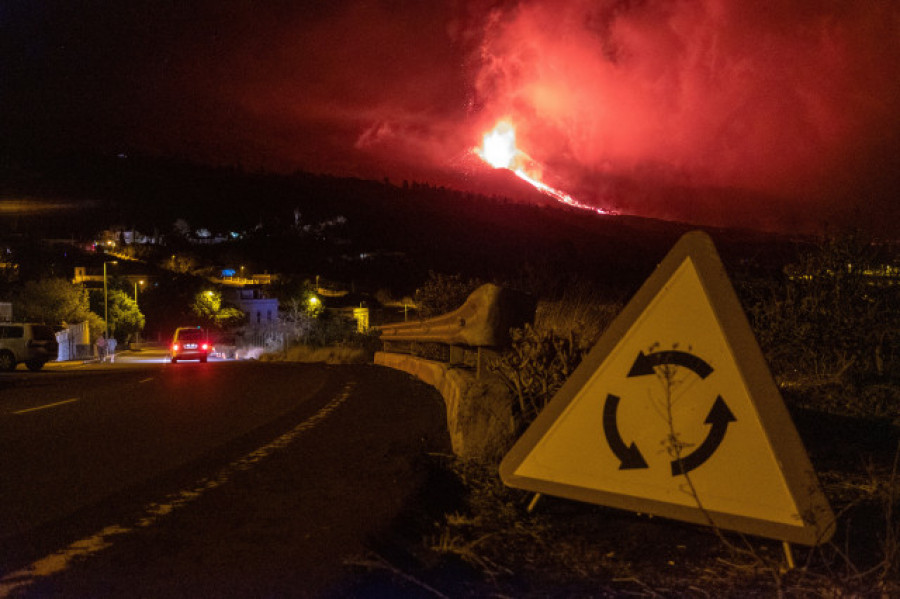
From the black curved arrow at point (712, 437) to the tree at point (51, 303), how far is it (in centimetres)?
5861

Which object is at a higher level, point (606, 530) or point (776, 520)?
point (776, 520)

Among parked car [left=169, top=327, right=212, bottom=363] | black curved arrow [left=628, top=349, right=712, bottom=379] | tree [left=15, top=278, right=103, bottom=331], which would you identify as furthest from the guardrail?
tree [left=15, top=278, right=103, bottom=331]

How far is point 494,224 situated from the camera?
74125 mm

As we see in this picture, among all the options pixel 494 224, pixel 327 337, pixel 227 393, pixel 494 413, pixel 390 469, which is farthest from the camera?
pixel 494 224

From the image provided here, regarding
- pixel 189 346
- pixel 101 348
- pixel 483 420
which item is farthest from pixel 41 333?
pixel 483 420

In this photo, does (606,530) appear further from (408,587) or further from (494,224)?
(494,224)

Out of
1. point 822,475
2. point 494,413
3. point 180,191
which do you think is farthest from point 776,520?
point 180,191

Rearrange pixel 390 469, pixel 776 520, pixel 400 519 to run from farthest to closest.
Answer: pixel 390 469, pixel 400 519, pixel 776 520

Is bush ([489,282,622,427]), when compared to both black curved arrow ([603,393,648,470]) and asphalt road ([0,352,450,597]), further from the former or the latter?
black curved arrow ([603,393,648,470])

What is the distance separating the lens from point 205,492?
254 inches

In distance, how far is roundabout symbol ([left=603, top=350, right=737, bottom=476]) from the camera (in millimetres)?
4016

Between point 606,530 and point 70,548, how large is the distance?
3257mm

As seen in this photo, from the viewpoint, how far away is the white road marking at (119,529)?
438 cm

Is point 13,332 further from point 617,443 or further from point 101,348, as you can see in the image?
point 617,443
